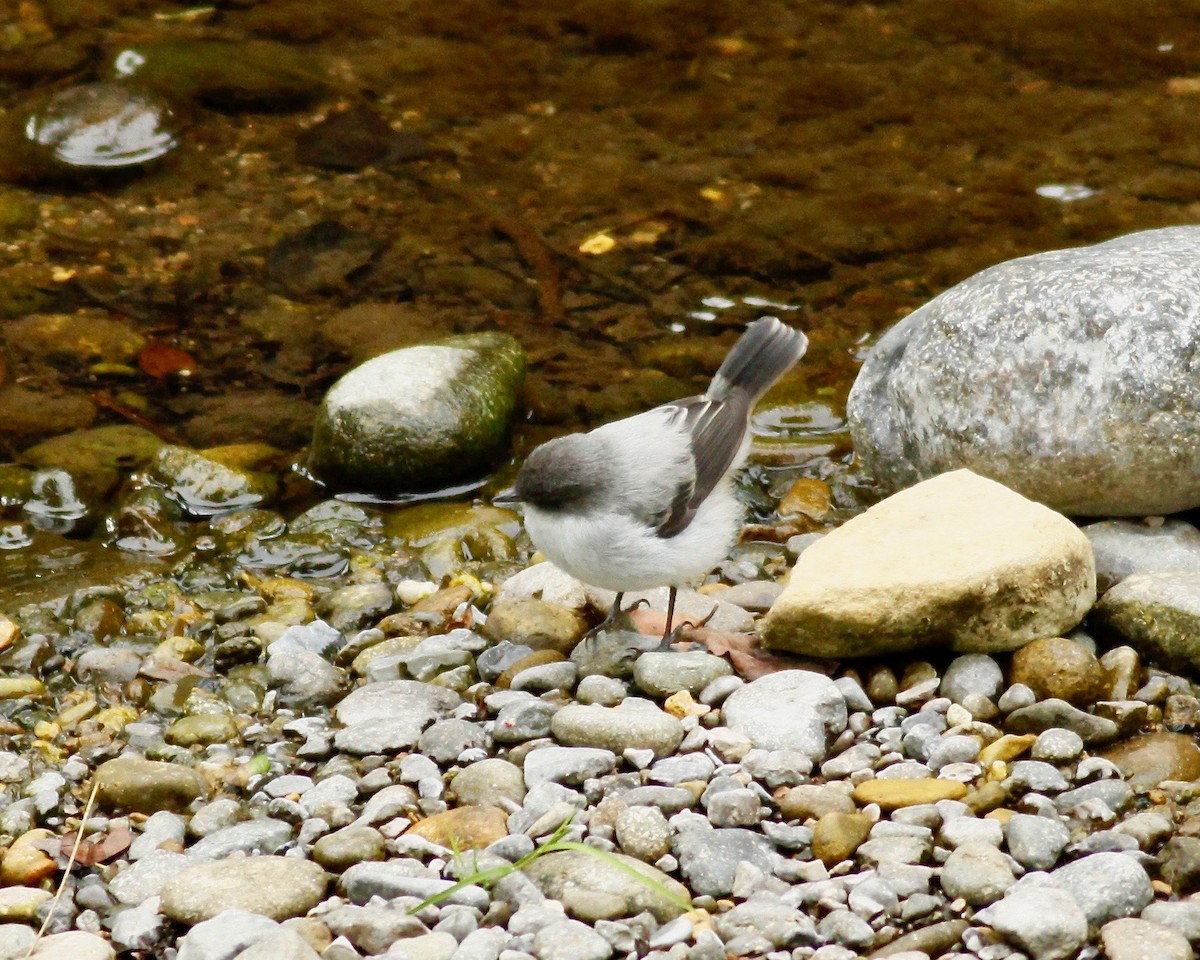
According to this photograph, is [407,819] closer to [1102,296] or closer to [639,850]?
[639,850]

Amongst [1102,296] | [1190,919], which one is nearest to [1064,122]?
[1102,296]

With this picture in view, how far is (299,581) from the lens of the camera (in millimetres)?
6375

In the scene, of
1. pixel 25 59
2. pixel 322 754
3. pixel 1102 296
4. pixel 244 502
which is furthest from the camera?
pixel 25 59

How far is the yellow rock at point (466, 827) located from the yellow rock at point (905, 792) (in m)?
1.06

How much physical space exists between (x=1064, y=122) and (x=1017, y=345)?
534cm

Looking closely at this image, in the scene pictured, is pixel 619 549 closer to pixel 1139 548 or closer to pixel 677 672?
pixel 677 672

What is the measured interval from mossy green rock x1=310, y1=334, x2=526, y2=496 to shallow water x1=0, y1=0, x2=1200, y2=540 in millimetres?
307

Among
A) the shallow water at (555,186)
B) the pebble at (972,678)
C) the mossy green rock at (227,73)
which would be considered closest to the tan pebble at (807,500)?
the shallow water at (555,186)

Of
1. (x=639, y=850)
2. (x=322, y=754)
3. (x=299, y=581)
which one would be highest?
(x=639, y=850)

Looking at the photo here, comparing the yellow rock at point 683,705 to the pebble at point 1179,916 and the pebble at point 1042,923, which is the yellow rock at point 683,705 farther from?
the pebble at point 1179,916

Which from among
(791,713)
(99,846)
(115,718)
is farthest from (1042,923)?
(115,718)

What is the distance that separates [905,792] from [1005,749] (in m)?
0.41

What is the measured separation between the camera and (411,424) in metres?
6.80

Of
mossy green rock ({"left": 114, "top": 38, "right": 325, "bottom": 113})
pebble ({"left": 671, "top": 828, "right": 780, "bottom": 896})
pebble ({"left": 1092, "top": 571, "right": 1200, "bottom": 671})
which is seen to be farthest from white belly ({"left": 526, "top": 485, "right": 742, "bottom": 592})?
mossy green rock ({"left": 114, "top": 38, "right": 325, "bottom": 113})
